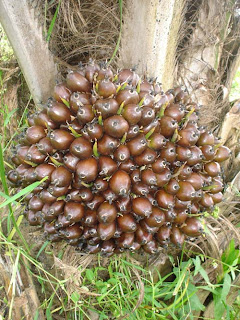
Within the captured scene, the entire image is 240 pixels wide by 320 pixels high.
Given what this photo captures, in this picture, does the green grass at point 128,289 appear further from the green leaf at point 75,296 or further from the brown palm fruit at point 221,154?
the brown palm fruit at point 221,154

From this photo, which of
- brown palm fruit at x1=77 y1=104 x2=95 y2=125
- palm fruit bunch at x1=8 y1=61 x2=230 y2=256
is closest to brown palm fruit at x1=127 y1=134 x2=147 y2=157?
palm fruit bunch at x1=8 y1=61 x2=230 y2=256

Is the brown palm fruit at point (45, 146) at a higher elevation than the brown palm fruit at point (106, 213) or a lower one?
higher

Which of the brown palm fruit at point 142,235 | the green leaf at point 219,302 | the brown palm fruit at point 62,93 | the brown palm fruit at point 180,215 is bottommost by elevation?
the green leaf at point 219,302

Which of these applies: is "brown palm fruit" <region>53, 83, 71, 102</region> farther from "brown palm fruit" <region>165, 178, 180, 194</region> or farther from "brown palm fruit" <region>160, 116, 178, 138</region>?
"brown palm fruit" <region>165, 178, 180, 194</region>

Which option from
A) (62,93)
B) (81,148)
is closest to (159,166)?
(81,148)

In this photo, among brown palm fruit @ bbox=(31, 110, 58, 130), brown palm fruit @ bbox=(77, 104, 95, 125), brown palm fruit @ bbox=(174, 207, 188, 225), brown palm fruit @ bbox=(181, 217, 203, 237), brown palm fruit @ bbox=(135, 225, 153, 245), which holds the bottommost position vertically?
brown palm fruit @ bbox=(181, 217, 203, 237)

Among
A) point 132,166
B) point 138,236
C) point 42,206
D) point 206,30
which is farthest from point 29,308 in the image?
point 206,30

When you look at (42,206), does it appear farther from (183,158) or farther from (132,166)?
(183,158)

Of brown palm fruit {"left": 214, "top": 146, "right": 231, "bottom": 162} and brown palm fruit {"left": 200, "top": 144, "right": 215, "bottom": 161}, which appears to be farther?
brown palm fruit {"left": 214, "top": 146, "right": 231, "bottom": 162}

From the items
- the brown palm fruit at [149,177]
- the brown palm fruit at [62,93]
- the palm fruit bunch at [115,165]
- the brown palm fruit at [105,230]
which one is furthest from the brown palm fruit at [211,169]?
the brown palm fruit at [62,93]
